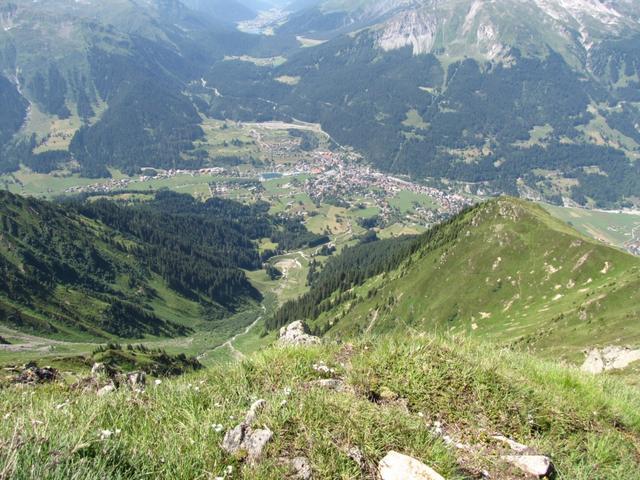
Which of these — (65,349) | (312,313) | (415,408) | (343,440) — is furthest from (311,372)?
(312,313)

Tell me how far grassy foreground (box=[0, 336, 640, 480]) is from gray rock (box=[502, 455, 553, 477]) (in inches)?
5.5

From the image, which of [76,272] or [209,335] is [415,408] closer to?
[209,335]

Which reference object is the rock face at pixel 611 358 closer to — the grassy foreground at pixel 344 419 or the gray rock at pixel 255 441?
the grassy foreground at pixel 344 419

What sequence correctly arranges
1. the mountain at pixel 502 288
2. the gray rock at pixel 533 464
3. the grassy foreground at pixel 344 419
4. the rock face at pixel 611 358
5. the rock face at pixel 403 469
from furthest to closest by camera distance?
the mountain at pixel 502 288
the rock face at pixel 611 358
the gray rock at pixel 533 464
the rock face at pixel 403 469
the grassy foreground at pixel 344 419

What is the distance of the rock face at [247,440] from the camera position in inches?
201

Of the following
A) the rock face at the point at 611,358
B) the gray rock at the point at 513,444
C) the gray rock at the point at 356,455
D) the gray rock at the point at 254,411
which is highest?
the gray rock at the point at 356,455

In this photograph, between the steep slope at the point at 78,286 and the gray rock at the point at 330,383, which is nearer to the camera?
the gray rock at the point at 330,383

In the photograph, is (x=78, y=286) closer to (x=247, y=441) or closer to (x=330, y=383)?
(x=330, y=383)

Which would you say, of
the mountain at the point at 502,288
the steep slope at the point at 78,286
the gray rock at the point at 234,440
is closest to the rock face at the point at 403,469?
the gray rock at the point at 234,440

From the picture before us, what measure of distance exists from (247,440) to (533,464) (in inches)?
144

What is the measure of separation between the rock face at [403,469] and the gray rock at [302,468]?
2.68 ft

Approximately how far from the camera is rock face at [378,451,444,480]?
4762mm

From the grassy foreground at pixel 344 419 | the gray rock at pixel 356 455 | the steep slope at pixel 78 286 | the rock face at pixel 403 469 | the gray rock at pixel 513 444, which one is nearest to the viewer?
the grassy foreground at pixel 344 419

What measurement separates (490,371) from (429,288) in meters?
116
